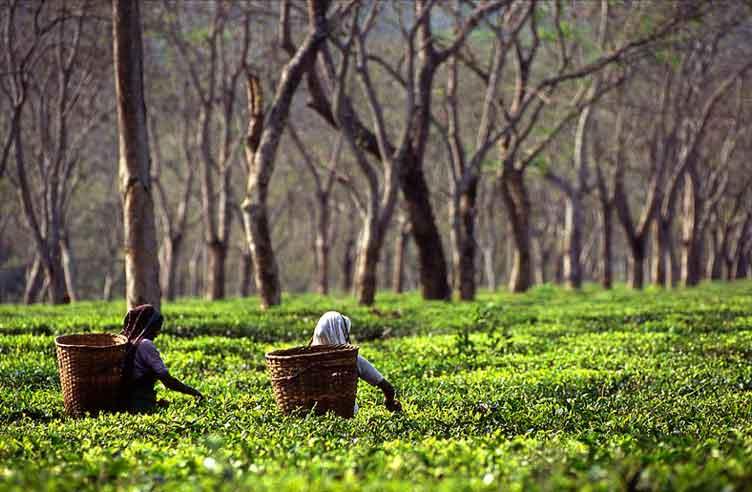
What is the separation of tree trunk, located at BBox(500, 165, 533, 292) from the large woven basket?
68.0ft

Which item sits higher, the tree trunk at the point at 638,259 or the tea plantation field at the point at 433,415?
the tree trunk at the point at 638,259

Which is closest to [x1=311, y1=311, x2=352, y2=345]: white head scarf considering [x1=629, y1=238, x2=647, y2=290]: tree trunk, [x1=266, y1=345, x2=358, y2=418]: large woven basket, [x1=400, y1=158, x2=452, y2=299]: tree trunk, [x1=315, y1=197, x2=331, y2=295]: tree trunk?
[x1=266, y1=345, x2=358, y2=418]: large woven basket

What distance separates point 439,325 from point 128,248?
581 centimetres

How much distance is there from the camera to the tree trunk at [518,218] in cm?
2830

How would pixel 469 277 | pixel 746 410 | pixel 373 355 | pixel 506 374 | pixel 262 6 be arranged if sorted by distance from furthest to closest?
pixel 262 6 < pixel 469 277 < pixel 373 355 < pixel 506 374 < pixel 746 410

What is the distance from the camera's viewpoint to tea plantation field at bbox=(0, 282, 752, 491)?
471 centimetres

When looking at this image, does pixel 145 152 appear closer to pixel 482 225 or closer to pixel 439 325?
pixel 439 325

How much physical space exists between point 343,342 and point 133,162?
23.5ft

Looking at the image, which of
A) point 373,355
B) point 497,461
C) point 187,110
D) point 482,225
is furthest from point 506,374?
point 482,225

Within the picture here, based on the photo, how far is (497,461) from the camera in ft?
16.8

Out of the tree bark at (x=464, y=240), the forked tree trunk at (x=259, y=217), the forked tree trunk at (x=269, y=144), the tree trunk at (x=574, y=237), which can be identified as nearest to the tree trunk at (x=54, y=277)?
the forked tree trunk at (x=259, y=217)

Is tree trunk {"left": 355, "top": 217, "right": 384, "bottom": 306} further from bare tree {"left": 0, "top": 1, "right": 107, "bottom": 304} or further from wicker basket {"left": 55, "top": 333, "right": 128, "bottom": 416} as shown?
wicker basket {"left": 55, "top": 333, "right": 128, "bottom": 416}

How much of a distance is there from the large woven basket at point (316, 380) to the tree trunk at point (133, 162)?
22.3 feet

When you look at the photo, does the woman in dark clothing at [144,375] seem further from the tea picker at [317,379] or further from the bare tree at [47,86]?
the bare tree at [47,86]
